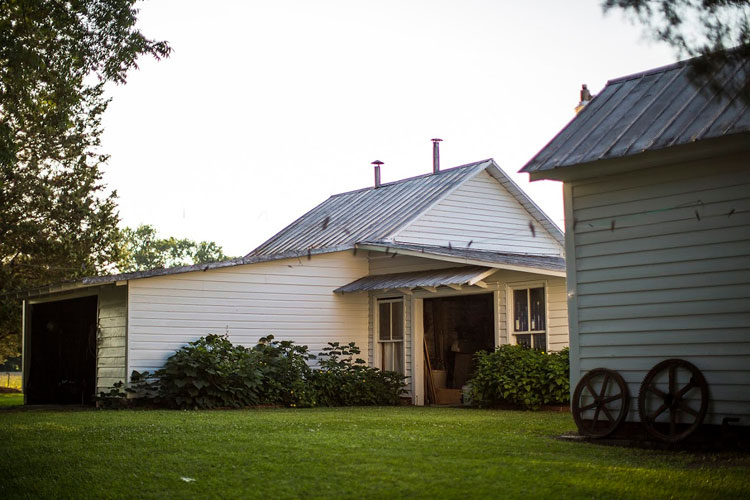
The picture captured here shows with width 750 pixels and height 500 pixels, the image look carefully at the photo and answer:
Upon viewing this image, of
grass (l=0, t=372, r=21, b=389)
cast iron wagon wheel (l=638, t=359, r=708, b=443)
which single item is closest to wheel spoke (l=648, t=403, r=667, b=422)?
cast iron wagon wheel (l=638, t=359, r=708, b=443)

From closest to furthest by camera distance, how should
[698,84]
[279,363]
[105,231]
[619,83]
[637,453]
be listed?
[698,84] < [637,453] < [619,83] < [279,363] < [105,231]

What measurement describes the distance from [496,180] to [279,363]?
26.1 ft

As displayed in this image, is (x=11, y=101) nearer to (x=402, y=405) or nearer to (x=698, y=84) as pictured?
(x=402, y=405)

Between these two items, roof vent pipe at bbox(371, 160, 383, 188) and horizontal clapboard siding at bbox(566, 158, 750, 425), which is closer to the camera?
horizontal clapboard siding at bbox(566, 158, 750, 425)

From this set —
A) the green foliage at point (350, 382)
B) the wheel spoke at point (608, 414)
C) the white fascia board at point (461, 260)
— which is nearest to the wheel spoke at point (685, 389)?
the wheel spoke at point (608, 414)

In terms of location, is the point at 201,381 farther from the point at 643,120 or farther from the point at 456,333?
the point at 643,120

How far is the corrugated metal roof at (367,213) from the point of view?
813 inches

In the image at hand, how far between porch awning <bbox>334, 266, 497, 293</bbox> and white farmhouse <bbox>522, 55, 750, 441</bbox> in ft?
18.5

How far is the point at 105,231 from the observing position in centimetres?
2877

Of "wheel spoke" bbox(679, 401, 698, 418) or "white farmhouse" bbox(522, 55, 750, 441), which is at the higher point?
"white farmhouse" bbox(522, 55, 750, 441)

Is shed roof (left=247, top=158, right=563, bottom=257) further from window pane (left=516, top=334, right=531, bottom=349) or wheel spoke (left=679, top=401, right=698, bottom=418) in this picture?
wheel spoke (left=679, top=401, right=698, bottom=418)

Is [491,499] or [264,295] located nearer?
[491,499]

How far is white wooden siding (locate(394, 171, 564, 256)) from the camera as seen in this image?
808 inches

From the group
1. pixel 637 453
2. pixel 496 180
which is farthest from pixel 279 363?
pixel 637 453
